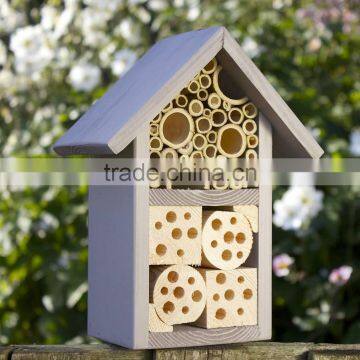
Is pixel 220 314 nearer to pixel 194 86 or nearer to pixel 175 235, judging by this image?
pixel 175 235

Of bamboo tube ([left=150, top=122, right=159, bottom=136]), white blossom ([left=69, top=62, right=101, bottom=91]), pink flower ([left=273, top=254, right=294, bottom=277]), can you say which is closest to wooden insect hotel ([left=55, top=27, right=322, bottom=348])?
bamboo tube ([left=150, top=122, right=159, bottom=136])

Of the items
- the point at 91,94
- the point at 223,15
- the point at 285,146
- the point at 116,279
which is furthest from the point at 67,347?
the point at 223,15

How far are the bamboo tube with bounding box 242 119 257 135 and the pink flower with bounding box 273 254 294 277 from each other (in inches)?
48.9

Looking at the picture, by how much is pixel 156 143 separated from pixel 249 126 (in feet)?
0.70

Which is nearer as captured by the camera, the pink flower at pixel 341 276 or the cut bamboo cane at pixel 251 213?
the cut bamboo cane at pixel 251 213

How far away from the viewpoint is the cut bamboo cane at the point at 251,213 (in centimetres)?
179

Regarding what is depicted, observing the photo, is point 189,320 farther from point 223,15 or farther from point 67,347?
point 223,15

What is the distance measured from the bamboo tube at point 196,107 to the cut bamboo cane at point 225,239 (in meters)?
0.20

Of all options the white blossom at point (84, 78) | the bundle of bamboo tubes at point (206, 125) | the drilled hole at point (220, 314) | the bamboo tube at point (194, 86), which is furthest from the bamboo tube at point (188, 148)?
the white blossom at point (84, 78)

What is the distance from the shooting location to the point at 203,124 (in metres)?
1.76

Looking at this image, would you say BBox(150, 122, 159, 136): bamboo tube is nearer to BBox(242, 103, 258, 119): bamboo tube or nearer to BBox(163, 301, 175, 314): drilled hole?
BBox(242, 103, 258, 119): bamboo tube

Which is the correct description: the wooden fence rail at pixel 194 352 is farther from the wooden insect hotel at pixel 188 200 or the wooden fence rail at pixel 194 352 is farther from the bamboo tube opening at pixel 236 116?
the bamboo tube opening at pixel 236 116

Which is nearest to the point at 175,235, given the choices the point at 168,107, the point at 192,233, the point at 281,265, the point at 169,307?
the point at 192,233

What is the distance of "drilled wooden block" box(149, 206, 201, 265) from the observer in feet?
5.55
